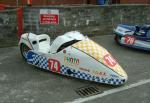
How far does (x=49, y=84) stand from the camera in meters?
8.12

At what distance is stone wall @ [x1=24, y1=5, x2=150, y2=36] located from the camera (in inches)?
472

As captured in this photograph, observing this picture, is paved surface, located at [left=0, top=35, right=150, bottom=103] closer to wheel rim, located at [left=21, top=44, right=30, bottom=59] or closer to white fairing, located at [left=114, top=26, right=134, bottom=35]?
wheel rim, located at [left=21, top=44, right=30, bottom=59]

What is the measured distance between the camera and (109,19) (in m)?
13.4

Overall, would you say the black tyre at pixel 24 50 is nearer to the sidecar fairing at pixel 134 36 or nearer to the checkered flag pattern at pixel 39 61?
the checkered flag pattern at pixel 39 61

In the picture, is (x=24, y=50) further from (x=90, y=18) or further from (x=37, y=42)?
(x=90, y=18)

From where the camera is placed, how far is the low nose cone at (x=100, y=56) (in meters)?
7.89

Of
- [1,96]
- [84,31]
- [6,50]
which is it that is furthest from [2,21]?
[1,96]

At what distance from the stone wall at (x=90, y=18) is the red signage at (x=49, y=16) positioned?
0.50 ft

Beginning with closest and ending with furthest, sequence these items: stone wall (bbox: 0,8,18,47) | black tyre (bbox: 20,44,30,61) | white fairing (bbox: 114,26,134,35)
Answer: black tyre (bbox: 20,44,30,61) < stone wall (bbox: 0,8,18,47) < white fairing (bbox: 114,26,134,35)

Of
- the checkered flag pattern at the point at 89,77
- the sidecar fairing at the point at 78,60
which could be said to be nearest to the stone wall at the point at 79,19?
the sidecar fairing at the point at 78,60

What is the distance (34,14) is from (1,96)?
525 cm

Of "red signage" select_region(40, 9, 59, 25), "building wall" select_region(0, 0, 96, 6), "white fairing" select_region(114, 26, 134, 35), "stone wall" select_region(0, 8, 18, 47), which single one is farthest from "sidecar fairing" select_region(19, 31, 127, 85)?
"building wall" select_region(0, 0, 96, 6)

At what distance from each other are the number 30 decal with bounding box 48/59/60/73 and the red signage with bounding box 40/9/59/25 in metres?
3.67

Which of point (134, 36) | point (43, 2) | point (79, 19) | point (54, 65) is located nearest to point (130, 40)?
point (134, 36)
